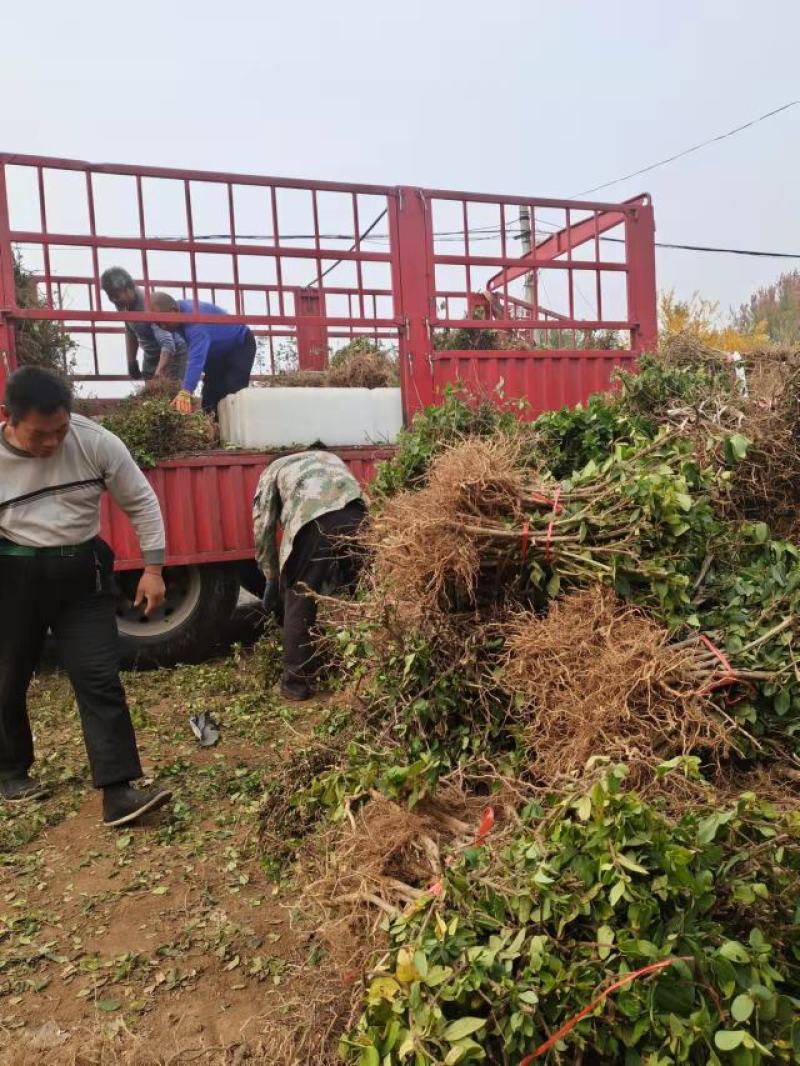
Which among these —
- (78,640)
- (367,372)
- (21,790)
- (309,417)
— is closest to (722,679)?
(78,640)

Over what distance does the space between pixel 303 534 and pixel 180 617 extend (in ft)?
4.42

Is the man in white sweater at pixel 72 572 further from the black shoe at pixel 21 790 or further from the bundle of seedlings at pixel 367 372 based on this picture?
the bundle of seedlings at pixel 367 372

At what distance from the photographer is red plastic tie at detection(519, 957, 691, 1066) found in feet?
4.74

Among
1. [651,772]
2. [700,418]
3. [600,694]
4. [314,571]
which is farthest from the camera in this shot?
[314,571]

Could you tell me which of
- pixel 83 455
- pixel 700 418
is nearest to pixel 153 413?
pixel 83 455

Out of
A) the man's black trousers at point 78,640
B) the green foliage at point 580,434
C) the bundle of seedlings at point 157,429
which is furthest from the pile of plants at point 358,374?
the man's black trousers at point 78,640

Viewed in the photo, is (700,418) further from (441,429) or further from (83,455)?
(83,455)

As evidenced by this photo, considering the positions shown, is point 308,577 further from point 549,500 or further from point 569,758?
point 569,758

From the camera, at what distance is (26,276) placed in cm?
538

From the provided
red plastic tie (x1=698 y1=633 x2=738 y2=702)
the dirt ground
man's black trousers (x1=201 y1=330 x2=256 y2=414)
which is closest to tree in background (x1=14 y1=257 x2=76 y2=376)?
man's black trousers (x1=201 y1=330 x2=256 y2=414)

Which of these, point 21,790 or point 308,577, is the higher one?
point 308,577

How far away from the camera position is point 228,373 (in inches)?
246

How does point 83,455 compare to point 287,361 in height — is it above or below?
below

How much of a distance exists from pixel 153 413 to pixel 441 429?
2.36 meters
